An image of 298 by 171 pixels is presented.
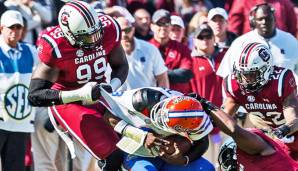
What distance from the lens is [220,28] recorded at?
10.2m

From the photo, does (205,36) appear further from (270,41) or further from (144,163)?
(144,163)

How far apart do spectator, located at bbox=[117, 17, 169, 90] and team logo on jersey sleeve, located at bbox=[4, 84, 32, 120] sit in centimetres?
104

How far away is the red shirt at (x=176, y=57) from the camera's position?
31.8 feet

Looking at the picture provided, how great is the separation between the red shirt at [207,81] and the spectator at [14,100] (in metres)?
1.65

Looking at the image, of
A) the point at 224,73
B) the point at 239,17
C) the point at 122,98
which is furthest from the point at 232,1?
the point at 122,98

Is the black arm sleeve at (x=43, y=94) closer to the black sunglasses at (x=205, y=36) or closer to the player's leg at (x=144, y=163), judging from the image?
the player's leg at (x=144, y=163)

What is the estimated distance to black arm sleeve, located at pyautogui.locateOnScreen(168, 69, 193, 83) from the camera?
31.3 ft

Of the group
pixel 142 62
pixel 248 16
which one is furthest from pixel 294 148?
pixel 248 16

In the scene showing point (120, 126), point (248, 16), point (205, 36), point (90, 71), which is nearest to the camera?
point (120, 126)

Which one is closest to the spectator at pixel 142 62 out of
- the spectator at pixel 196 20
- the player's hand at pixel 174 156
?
the spectator at pixel 196 20

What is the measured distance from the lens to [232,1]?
11.6 m

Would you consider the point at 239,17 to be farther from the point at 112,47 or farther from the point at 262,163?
the point at 262,163

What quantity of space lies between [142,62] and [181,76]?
405mm

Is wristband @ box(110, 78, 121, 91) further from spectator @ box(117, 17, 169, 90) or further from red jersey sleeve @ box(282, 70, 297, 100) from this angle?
spectator @ box(117, 17, 169, 90)
